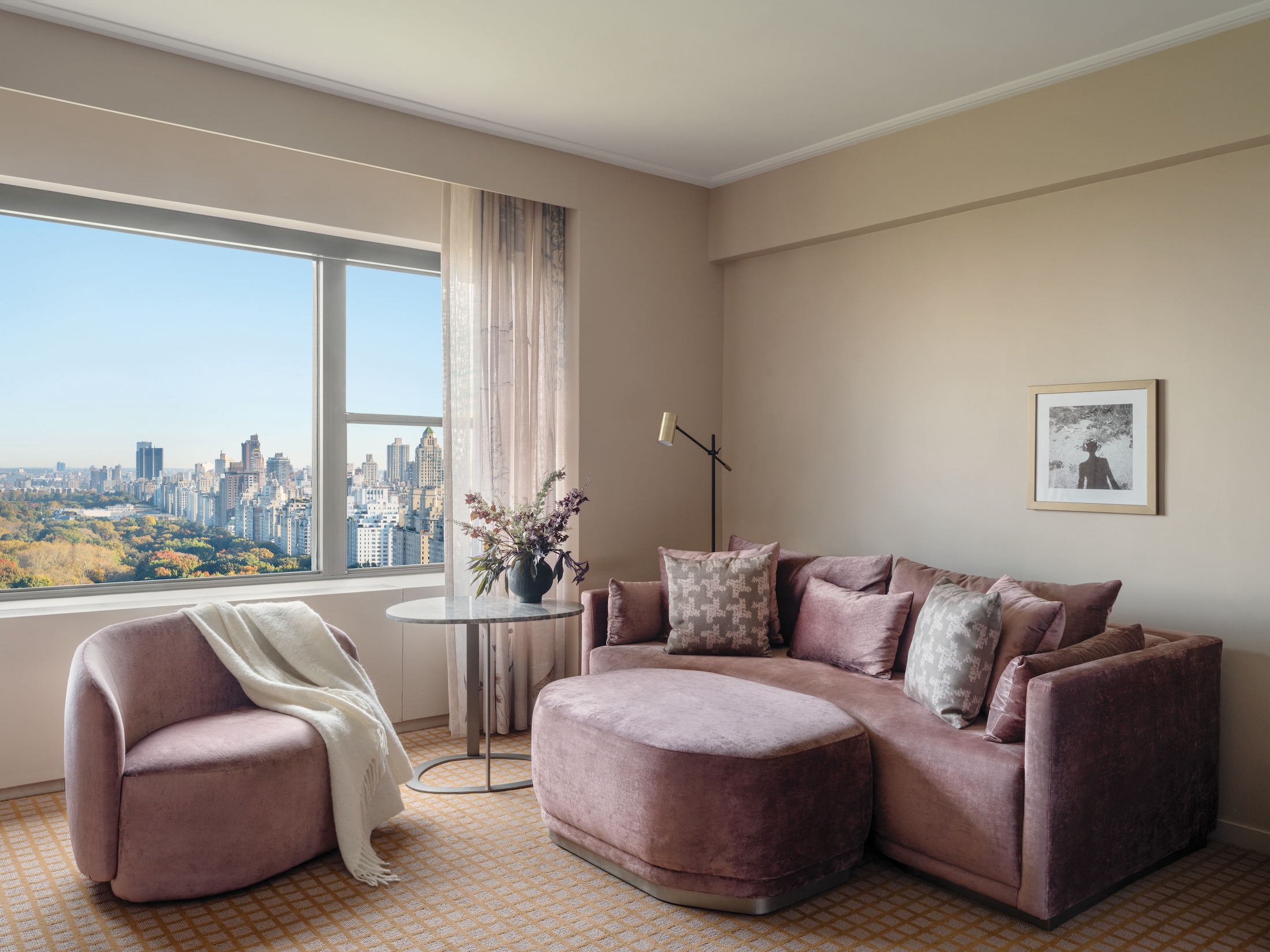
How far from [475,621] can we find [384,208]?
2.11 meters

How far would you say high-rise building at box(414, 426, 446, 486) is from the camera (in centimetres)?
486

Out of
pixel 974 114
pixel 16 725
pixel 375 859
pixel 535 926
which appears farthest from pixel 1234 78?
pixel 16 725

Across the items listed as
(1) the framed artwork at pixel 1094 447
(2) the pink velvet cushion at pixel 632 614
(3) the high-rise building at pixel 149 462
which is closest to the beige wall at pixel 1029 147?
(1) the framed artwork at pixel 1094 447

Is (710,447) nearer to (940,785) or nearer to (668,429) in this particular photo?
(668,429)

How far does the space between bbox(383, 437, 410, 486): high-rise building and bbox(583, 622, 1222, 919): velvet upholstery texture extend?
2620 millimetres

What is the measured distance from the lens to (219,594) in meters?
4.15

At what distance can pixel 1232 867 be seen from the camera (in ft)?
9.88

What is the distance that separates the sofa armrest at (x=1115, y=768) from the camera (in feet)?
8.25

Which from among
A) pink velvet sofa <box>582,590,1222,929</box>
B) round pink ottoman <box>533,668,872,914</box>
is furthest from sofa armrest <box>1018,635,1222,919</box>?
round pink ottoman <box>533,668,872,914</box>

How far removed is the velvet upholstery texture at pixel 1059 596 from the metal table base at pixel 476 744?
1644 mm

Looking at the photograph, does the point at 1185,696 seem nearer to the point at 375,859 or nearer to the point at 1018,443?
the point at 1018,443

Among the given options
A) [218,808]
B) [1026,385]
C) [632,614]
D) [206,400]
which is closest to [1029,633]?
[1026,385]

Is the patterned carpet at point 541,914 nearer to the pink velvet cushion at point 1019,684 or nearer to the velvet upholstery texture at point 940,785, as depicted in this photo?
the velvet upholstery texture at point 940,785

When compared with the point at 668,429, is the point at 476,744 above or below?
below
